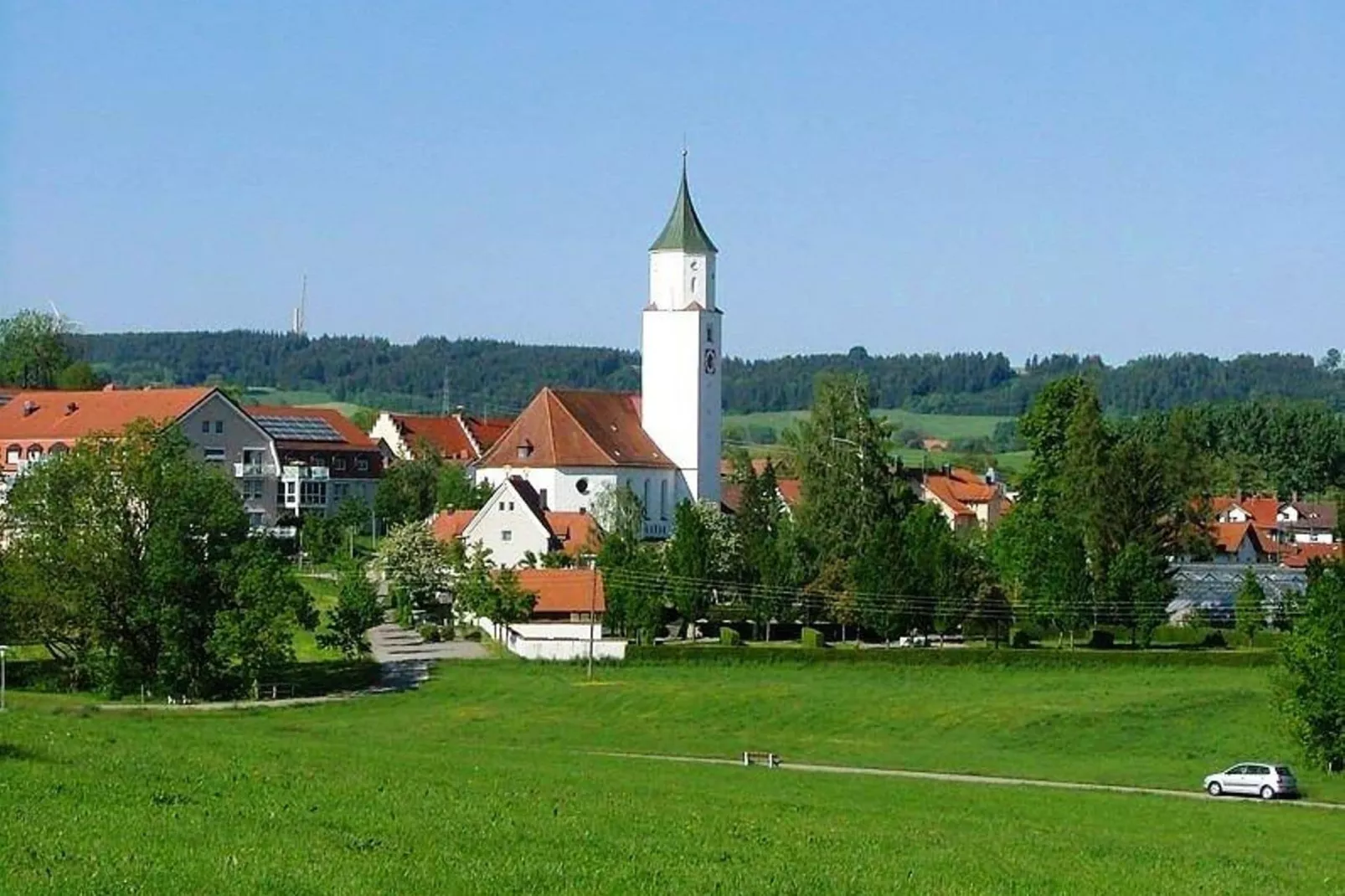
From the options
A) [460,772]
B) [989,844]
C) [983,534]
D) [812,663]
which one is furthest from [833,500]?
[989,844]

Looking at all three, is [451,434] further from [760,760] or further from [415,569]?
[760,760]

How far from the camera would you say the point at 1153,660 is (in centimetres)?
Result: 6600

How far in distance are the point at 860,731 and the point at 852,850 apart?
2987cm

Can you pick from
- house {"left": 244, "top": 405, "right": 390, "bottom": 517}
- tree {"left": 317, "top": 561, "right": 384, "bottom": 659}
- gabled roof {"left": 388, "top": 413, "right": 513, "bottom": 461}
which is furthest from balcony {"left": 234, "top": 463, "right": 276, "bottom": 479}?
tree {"left": 317, "top": 561, "right": 384, "bottom": 659}

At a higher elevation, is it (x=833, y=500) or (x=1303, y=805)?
(x=833, y=500)

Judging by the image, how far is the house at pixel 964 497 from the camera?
134m

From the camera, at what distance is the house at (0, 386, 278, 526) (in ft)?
335

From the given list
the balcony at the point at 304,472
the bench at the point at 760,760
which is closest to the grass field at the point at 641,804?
the bench at the point at 760,760

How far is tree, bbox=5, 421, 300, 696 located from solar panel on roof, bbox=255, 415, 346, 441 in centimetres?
5976

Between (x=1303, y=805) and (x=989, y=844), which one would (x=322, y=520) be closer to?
(x=1303, y=805)

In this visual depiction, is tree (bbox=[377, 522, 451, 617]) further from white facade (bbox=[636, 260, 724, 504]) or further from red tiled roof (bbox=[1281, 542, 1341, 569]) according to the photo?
red tiled roof (bbox=[1281, 542, 1341, 569])

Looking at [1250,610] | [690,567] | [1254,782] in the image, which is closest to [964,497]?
[1250,610]

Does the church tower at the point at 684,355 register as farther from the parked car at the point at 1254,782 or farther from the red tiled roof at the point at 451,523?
the parked car at the point at 1254,782

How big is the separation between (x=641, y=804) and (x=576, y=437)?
76410 millimetres
